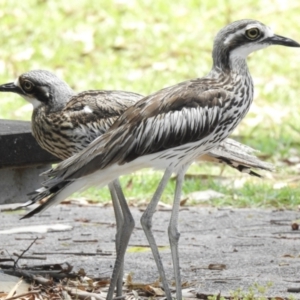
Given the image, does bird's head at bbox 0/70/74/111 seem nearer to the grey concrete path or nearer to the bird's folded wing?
the bird's folded wing

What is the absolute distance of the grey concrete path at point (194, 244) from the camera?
5336 millimetres

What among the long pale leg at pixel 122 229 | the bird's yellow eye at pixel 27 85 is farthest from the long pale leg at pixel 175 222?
the bird's yellow eye at pixel 27 85

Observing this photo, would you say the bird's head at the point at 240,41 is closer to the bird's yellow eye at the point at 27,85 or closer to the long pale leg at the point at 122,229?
the long pale leg at the point at 122,229

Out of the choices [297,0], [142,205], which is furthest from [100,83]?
[142,205]

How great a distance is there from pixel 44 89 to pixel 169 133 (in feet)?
2.56

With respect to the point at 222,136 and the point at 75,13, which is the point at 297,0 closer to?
the point at 75,13

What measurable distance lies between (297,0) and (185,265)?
8.35 m

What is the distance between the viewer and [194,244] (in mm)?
6254

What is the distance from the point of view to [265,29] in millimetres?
5117

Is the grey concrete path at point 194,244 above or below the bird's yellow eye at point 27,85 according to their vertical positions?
below

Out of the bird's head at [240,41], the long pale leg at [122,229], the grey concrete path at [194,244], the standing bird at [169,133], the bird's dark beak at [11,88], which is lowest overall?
the grey concrete path at [194,244]

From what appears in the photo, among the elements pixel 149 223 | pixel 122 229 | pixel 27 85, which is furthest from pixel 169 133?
pixel 27 85

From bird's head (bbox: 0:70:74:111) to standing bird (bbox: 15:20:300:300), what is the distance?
513 mm

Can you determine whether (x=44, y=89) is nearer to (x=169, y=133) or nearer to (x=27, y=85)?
(x=27, y=85)
